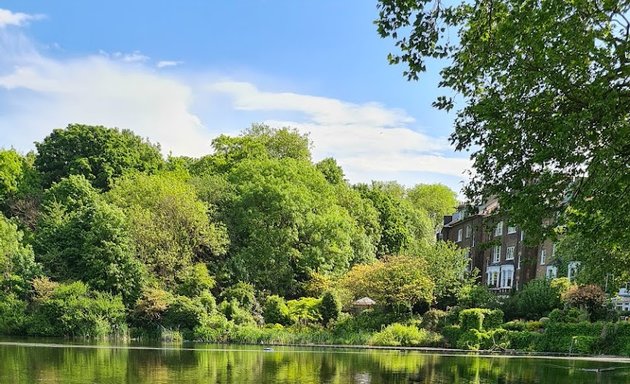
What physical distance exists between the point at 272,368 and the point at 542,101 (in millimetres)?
14261

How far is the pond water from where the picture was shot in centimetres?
1855

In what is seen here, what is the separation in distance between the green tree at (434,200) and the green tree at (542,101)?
83131 mm

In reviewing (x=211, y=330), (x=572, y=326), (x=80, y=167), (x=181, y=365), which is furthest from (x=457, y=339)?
(x=80, y=167)

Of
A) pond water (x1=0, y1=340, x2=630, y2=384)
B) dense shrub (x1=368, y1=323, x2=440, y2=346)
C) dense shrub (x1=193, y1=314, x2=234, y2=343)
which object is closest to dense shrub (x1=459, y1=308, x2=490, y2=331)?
dense shrub (x1=368, y1=323, x2=440, y2=346)

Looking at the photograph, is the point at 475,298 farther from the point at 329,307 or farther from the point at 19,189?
the point at 19,189

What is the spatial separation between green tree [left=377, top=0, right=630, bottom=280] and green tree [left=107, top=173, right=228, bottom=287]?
1346 inches

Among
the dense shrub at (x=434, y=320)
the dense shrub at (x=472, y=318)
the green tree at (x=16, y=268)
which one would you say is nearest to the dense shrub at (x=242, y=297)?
the dense shrub at (x=434, y=320)

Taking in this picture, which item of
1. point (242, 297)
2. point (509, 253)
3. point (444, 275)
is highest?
point (509, 253)

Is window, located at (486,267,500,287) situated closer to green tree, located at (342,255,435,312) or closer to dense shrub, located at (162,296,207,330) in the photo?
green tree, located at (342,255,435,312)

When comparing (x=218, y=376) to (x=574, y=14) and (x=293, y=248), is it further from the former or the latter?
(x=293, y=248)

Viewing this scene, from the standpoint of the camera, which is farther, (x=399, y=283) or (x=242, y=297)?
(x=242, y=297)

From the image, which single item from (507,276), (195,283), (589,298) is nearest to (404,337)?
(589,298)

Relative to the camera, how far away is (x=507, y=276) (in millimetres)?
56344

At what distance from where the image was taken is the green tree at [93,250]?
4019cm
